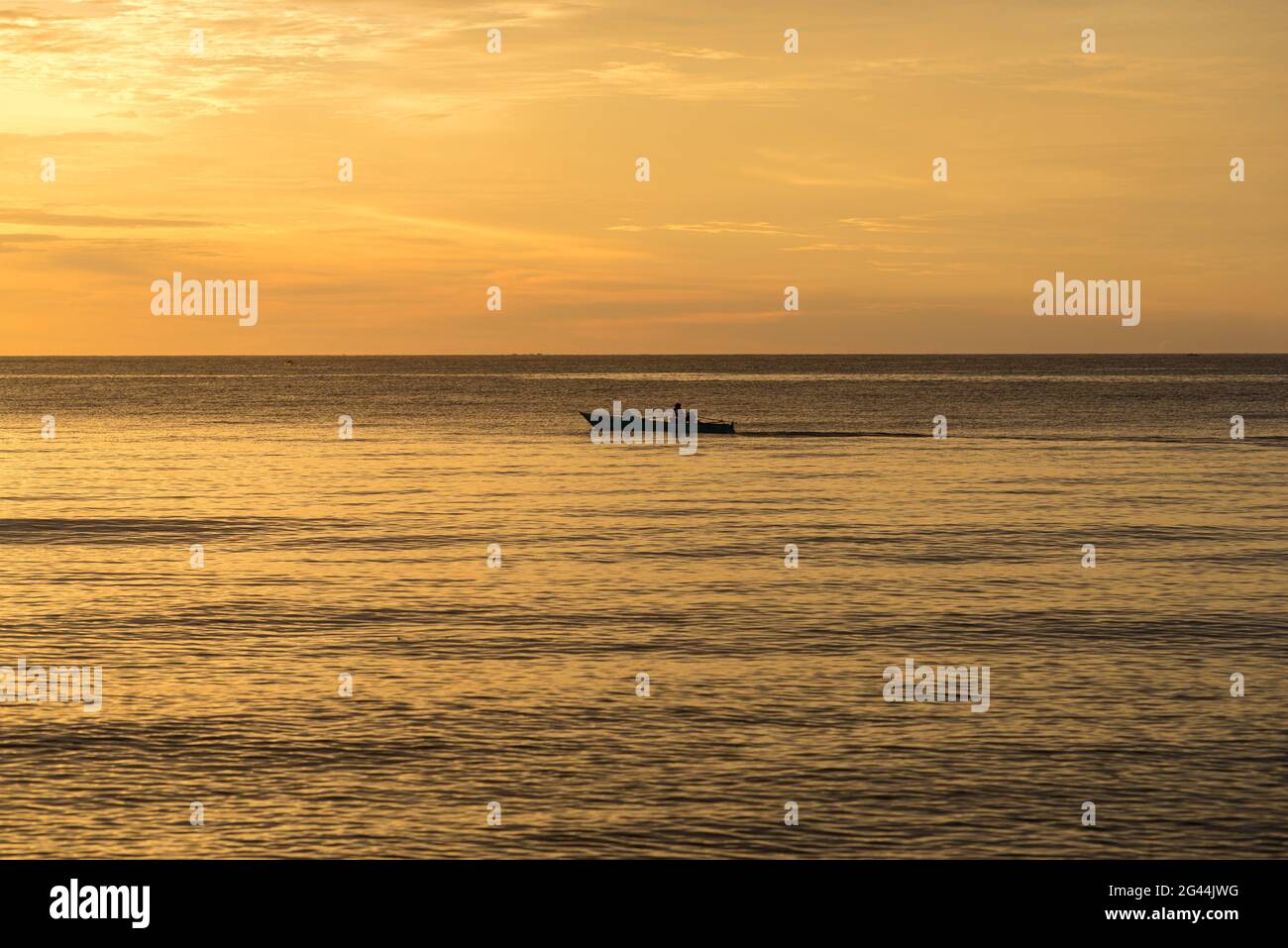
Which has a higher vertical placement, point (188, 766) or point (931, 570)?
point (931, 570)

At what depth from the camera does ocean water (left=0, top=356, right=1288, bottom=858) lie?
768 inches

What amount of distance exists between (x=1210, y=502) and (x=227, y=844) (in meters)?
53.5

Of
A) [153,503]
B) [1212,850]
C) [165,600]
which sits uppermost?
[153,503]

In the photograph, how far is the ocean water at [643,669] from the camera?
1950 centimetres

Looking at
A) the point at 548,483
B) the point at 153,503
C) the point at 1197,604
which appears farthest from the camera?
the point at 548,483

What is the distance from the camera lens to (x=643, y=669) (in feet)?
94.1

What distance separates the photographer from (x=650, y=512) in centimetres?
5897
